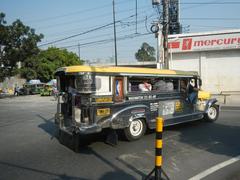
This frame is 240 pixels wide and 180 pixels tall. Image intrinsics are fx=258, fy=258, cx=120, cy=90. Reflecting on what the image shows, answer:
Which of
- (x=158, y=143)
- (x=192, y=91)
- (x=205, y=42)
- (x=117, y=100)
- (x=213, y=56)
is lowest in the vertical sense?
(x=158, y=143)

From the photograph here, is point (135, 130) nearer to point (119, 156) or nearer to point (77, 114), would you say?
point (119, 156)

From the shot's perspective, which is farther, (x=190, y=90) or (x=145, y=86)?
(x=190, y=90)

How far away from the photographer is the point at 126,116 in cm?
749

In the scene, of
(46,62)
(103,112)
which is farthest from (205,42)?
(46,62)

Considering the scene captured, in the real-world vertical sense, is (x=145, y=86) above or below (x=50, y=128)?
above

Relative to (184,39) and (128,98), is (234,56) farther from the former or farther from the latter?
(128,98)

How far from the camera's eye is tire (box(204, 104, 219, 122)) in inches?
412

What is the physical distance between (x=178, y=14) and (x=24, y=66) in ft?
86.1

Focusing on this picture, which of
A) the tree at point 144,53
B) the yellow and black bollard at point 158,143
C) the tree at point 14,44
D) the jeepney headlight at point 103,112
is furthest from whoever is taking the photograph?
the tree at point 144,53

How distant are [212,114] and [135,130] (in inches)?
169

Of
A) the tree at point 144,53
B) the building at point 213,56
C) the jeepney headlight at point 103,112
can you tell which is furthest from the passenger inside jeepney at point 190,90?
the tree at point 144,53

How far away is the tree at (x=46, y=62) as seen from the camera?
40.4 m

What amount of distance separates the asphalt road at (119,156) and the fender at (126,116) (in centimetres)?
60

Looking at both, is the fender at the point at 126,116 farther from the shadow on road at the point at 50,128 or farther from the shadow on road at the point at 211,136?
the shadow on road at the point at 50,128
